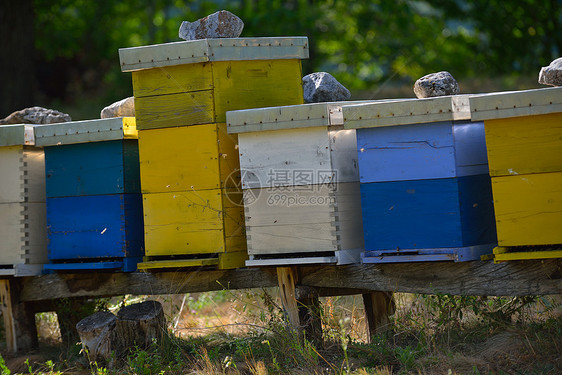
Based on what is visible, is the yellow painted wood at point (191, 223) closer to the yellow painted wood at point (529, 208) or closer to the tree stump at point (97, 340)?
the tree stump at point (97, 340)

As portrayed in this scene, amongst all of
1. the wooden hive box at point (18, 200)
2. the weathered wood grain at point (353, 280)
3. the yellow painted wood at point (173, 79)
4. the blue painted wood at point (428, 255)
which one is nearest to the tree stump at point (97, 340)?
the weathered wood grain at point (353, 280)

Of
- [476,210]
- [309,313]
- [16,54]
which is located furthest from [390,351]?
[16,54]

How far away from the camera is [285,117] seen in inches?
175

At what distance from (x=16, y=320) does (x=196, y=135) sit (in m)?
2.54

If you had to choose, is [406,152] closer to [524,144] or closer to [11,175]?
[524,144]

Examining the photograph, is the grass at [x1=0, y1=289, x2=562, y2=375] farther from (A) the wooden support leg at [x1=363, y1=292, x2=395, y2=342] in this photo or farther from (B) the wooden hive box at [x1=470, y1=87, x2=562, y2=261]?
(B) the wooden hive box at [x1=470, y1=87, x2=562, y2=261]

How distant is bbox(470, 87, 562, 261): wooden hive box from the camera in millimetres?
3873

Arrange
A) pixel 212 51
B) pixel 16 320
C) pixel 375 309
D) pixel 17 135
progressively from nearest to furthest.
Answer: pixel 212 51 → pixel 17 135 → pixel 375 309 → pixel 16 320

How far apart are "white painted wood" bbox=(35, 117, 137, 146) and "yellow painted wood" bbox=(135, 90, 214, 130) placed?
0.69ft

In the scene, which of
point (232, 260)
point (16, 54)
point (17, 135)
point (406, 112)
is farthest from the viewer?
point (16, 54)

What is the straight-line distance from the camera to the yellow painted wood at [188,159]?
187 inches

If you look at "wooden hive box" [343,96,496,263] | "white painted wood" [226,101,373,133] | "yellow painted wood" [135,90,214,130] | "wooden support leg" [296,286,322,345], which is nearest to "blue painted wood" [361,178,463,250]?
"wooden hive box" [343,96,496,263]

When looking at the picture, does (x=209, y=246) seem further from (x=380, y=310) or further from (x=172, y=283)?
(x=380, y=310)

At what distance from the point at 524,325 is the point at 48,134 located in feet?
12.2
